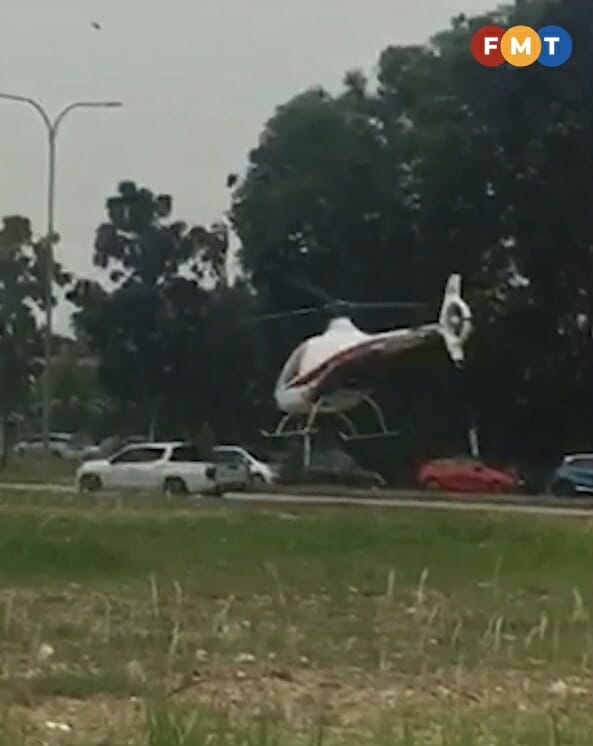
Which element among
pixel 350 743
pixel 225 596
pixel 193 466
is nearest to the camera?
pixel 350 743

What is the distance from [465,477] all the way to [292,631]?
40.9 meters

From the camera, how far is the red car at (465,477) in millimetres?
54969

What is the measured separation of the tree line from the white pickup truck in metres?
11.8

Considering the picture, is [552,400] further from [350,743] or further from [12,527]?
[350,743]

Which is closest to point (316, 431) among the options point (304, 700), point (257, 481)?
point (257, 481)

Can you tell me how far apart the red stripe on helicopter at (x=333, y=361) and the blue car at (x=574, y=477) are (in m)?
7.53

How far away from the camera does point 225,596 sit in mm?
18219

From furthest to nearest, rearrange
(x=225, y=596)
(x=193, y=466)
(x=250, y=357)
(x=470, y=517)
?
(x=250, y=357)
(x=193, y=466)
(x=470, y=517)
(x=225, y=596)

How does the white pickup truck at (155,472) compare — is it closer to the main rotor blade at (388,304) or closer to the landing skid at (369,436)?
the landing skid at (369,436)

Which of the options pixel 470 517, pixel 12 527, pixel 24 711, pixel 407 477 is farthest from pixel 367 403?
pixel 24 711

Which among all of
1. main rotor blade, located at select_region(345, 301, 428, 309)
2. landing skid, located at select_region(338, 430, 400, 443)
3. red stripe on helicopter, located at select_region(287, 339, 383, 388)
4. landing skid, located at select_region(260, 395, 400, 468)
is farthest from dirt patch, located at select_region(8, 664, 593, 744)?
main rotor blade, located at select_region(345, 301, 428, 309)

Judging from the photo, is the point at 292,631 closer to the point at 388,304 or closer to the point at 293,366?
the point at 293,366

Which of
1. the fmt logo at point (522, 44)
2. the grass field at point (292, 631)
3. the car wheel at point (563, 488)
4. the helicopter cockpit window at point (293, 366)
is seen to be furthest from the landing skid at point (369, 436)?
the grass field at point (292, 631)

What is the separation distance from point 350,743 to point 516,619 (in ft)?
27.0
